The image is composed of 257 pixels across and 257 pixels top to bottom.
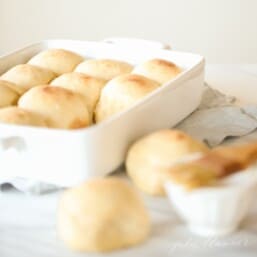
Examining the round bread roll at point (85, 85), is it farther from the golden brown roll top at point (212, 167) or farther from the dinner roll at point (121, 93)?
the golden brown roll top at point (212, 167)

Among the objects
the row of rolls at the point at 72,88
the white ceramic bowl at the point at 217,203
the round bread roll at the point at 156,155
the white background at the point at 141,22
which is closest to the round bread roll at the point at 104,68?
the row of rolls at the point at 72,88

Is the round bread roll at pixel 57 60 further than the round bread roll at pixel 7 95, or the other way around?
the round bread roll at pixel 57 60

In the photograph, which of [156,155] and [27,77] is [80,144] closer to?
[156,155]

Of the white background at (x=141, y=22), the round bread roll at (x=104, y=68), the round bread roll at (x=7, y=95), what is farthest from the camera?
the white background at (x=141, y=22)

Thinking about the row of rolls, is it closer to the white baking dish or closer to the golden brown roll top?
the white baking dish

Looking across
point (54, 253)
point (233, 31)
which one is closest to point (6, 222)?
point (54, 253)

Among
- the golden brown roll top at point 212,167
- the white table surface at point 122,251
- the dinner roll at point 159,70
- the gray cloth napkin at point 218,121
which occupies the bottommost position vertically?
the gray cloth napkin at point 218,121
